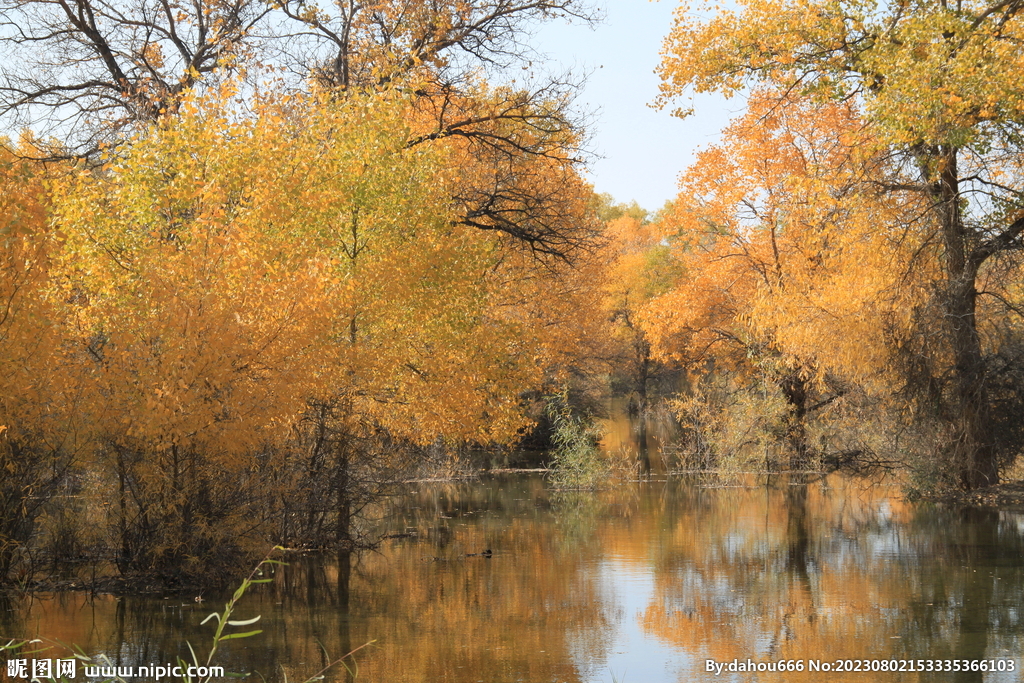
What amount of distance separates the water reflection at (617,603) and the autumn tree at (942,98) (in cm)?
271

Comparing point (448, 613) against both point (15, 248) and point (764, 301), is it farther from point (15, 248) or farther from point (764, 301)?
point (764, 301)

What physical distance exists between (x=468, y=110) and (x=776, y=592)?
14.0 meters

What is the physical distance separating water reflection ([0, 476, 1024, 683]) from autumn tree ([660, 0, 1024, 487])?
2711mm

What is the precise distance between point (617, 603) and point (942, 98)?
10.2 metres

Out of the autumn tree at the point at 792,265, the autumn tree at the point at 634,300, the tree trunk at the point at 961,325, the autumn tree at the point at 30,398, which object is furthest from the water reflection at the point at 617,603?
the autumn tree at the point at 634,300

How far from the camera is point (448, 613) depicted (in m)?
11.0

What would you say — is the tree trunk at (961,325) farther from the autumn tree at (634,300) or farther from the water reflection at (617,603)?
the autumn tree at (634,300)

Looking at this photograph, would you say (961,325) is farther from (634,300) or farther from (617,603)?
(634,300)

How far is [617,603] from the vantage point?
1141cm

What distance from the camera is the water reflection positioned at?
912 centimetres

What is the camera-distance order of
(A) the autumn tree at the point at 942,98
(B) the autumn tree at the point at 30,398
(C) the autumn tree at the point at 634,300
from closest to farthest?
1. (B) the autumn tree at the point at 30,398
2. (A) the autumn tree at the point at 942,98
3. (C) the autumn tree at the point at 634,300

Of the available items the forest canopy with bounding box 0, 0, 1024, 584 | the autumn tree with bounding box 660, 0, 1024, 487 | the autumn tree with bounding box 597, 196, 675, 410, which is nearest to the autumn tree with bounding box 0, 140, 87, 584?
the forest canopy with bounding box 0, 0, 1024, 584

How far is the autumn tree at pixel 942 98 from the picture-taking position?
54.9 ft

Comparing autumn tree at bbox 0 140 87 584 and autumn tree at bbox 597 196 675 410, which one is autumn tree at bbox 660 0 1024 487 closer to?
autumn tree at bbox 0 140 87 584
